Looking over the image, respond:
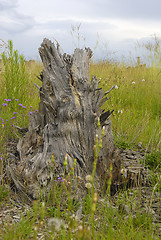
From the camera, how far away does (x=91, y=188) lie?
2.73 metres

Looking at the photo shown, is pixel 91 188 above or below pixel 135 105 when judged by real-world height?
below

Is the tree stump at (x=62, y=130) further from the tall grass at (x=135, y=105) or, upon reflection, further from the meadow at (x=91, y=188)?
the tall grass at (x=135, y=105)

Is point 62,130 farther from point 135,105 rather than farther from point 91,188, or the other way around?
point 135,105

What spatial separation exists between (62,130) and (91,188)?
0.76 m

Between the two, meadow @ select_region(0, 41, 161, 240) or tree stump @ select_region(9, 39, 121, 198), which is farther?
tree stump @ select_region(9, 39, 121, 198)

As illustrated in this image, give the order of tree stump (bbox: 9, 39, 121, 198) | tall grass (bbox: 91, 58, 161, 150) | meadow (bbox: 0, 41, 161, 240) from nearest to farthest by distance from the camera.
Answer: meadow (bbox: 0, 41, 161, 240) < tree stump (bbox: 9, 39, 121, 198) < tall grass (bbox: 91, 58, 161, 150)

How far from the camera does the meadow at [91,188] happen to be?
1898 mm

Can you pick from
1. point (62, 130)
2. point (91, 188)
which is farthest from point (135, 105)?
point (91, 188)

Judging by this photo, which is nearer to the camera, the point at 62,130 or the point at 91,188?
the point at 91,188

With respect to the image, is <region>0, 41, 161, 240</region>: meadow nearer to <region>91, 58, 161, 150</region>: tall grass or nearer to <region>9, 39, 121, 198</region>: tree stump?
<region>91, 58, 161, 150</region>: tall grass

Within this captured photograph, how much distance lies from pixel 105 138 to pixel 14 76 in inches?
106

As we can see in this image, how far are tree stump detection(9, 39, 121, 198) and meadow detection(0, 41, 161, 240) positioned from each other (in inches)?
9.0

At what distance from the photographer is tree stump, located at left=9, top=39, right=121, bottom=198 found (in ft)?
9.30

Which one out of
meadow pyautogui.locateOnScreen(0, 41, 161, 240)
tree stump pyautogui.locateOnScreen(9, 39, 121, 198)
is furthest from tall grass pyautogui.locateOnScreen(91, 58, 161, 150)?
tree stump pyautogui.locateOnScreen(9, 39, 121, 198)
